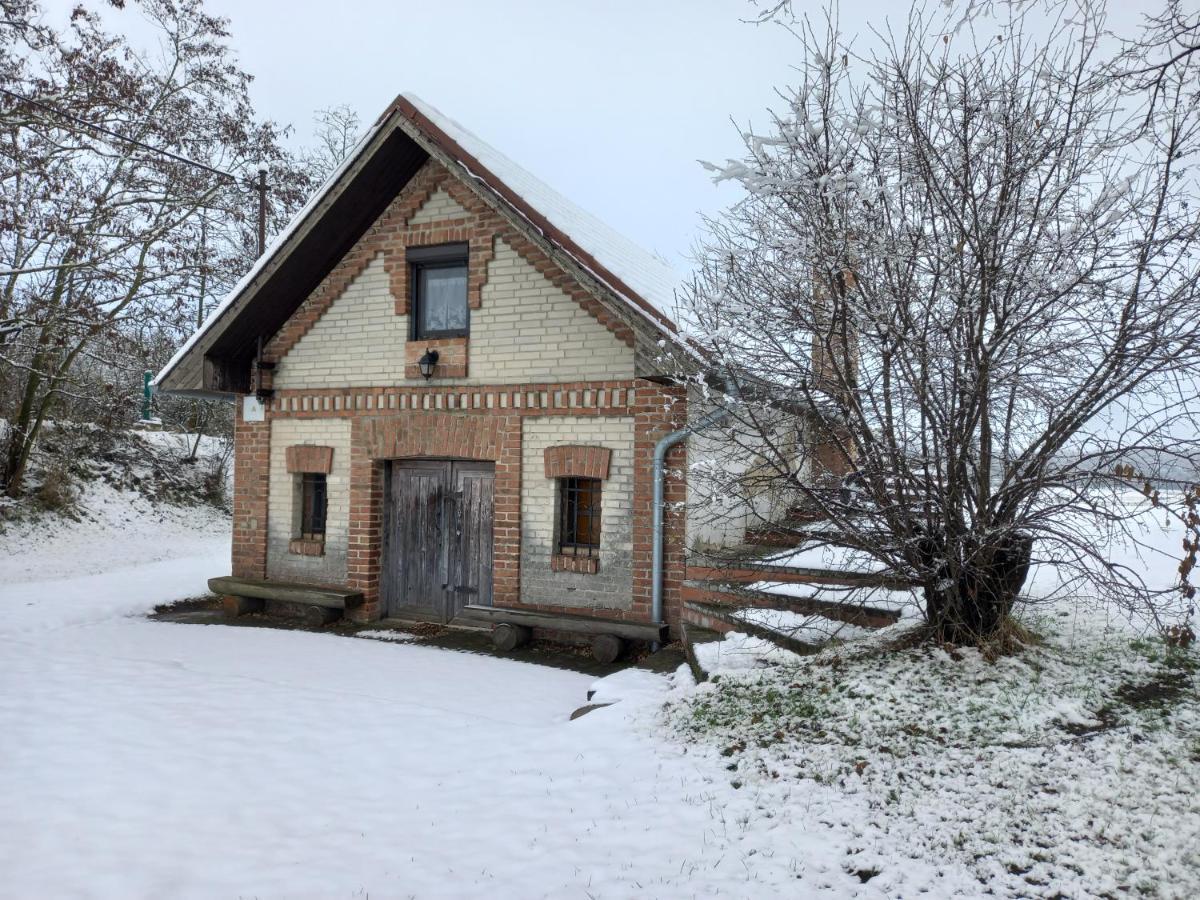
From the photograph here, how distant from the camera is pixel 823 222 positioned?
16.4 feet

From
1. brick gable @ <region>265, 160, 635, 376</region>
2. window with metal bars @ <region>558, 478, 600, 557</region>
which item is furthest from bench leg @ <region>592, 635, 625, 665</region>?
brick gable @ <region>265, 160, 635, 376</region>

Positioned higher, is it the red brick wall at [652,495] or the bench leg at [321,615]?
the red brick wall at [652,495]

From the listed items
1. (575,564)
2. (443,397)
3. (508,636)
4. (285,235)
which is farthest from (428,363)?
(508,636)

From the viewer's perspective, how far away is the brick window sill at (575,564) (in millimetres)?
8227

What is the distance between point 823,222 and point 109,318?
44.7 feet

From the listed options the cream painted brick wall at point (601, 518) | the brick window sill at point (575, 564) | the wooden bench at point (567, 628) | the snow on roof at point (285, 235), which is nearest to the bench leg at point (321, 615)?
the wooden bench at point (567, 628)

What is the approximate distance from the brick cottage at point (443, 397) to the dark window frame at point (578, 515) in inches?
1.0

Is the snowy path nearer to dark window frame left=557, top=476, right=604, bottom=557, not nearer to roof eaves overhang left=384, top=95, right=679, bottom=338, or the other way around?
dark window frame left=557, top=476, right=604, bottom=557

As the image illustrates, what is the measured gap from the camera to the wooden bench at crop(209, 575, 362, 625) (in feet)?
30.2

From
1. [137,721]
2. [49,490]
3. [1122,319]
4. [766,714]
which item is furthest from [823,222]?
[49,490]

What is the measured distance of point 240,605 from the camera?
10.1m

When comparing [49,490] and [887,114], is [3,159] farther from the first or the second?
[887,114]

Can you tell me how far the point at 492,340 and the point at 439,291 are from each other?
1123 mm

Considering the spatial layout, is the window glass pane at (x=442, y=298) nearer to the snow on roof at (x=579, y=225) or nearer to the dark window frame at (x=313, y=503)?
the snow on roof at (x=579, y=225)
